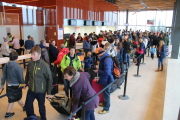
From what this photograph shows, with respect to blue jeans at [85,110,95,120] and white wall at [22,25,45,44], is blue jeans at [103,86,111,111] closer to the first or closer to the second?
blue jeans at [85,110,95,120]

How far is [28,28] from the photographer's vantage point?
10.2 m

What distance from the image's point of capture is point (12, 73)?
3.38 meters

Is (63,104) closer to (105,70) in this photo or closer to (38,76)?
(38,76)

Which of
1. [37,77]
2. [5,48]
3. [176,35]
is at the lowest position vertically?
[37,77]

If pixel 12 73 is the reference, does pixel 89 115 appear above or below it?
Answer: below

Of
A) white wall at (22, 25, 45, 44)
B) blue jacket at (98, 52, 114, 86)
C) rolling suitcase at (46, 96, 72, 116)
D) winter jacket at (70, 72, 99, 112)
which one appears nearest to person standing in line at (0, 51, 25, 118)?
rolling suitcase at (46, 96, 72, 116)

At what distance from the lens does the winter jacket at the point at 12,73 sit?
3373 millimetres

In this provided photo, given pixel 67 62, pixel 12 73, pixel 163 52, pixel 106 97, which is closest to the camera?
pixel 12 73

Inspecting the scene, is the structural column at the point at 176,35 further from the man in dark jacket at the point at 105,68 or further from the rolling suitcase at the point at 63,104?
the rolling suitcase at the point at 63,104

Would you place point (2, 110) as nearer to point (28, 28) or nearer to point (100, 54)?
point (100, 54)

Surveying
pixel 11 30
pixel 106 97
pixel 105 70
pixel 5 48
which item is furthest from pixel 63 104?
pixel 11 30

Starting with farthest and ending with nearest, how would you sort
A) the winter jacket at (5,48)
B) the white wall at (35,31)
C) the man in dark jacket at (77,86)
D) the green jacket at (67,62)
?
the white wall at (35,31) < the winter jacket at (5,48) < the green jacket at (67,62) < the man in dark jacket at (77,86)

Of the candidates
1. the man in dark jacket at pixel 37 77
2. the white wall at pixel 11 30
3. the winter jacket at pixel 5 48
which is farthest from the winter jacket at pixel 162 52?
the white wall at pixel 11 30

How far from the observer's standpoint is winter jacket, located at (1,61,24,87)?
337cm
